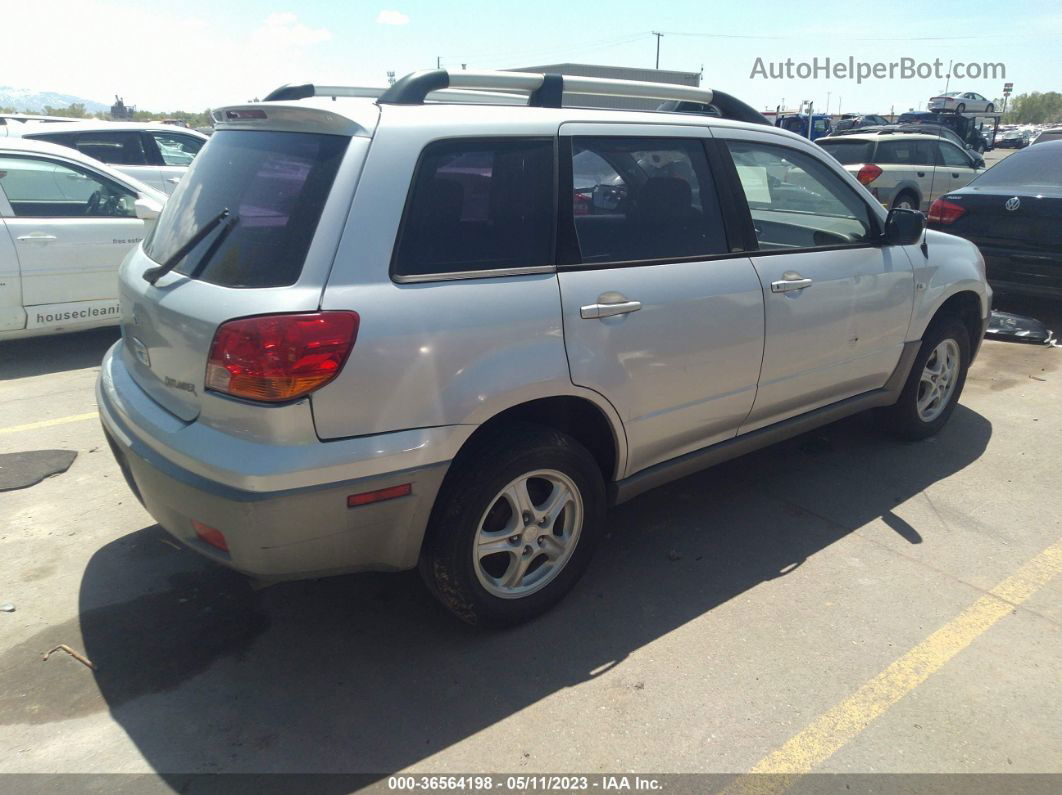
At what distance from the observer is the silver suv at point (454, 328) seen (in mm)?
2332

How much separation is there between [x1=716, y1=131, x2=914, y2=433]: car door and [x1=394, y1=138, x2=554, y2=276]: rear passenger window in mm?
1139

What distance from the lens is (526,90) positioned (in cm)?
306

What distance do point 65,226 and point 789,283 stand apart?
213 inches

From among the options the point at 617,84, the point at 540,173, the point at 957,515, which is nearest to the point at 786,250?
the point at 617,84

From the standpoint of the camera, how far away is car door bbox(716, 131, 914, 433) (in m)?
3.53

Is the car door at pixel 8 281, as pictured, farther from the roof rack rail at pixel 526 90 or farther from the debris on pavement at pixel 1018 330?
the debris on pavement at pixel 1018 330

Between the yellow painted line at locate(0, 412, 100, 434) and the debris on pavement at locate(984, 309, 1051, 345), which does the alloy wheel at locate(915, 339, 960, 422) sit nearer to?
the debris on pavement at locate(984, 309, 1051, 345)

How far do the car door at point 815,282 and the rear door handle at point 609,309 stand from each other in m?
0.81

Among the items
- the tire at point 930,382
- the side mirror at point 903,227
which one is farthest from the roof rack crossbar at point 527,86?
the tire at point 930,382

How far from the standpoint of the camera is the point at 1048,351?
22.1 feet

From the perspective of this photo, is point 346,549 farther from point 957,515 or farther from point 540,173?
point 957,515

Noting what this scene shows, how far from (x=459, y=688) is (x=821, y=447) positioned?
9.71 feet

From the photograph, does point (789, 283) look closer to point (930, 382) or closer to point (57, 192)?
point (930, 382)

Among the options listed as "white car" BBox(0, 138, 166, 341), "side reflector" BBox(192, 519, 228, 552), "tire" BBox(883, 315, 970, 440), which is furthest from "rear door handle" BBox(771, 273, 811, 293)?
"white car" BBox(0, 138, 166, 341)
